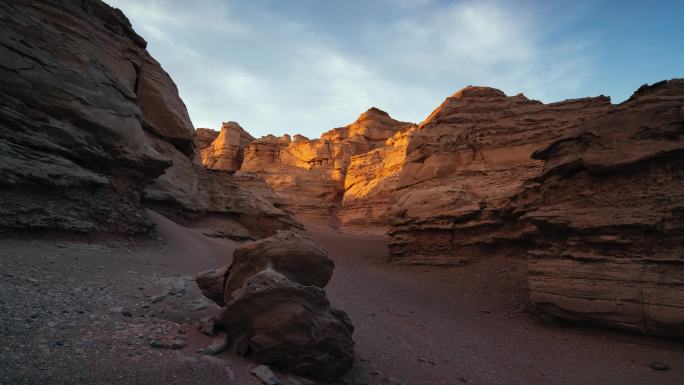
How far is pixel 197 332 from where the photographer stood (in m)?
4.08

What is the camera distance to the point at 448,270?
12.9m

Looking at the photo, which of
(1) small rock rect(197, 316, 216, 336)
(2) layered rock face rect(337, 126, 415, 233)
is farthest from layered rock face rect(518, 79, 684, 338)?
(2) layered rock face rect(337, 126, 415, 233)

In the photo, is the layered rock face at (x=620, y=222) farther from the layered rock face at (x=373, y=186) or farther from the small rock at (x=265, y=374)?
the layered rock face at (x=373, y=186)

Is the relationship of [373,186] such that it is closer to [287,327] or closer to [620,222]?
[620,222]

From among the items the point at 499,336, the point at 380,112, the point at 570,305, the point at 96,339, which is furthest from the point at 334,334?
the point at 380,112

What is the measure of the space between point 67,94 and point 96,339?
836 cm

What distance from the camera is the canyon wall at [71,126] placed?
291 inches

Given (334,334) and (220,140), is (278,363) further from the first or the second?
(220,140)

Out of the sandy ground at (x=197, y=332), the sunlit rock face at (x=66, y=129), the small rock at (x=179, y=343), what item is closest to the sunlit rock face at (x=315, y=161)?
the sunlit rock face at (x=66, y=129)

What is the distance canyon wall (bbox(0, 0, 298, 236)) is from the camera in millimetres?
7382

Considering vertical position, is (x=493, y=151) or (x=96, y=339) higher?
(x=493, y=151)

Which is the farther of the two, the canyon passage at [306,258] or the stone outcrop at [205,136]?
the stone outcrop at [205,136]

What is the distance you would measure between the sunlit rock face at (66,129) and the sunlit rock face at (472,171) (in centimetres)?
1018

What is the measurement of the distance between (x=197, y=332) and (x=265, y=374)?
1.16 m
